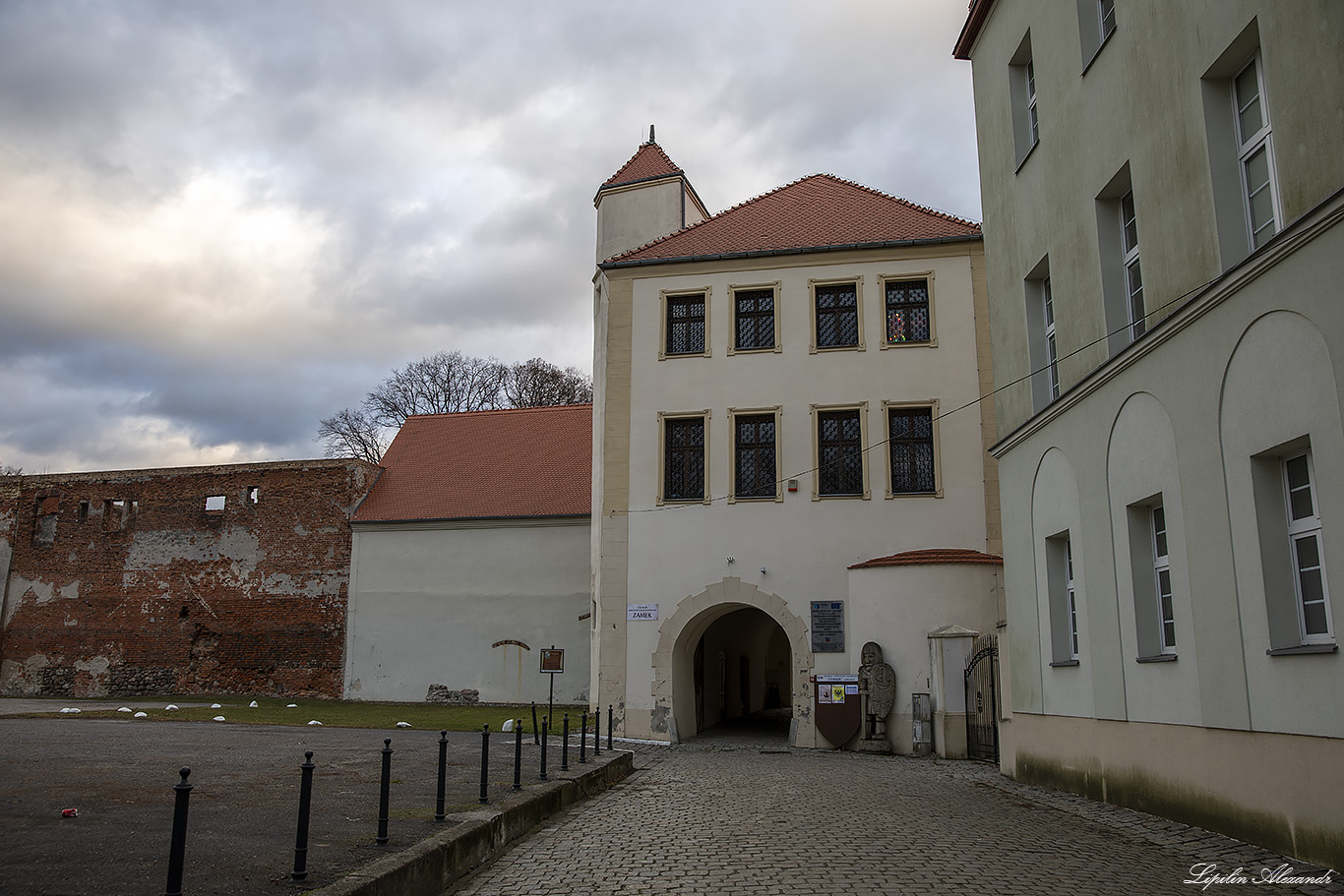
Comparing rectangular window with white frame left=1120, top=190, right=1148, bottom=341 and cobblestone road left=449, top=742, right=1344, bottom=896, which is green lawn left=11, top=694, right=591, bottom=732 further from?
rectangular window with white frame left=1120, top=190, right=1148, bottom=341

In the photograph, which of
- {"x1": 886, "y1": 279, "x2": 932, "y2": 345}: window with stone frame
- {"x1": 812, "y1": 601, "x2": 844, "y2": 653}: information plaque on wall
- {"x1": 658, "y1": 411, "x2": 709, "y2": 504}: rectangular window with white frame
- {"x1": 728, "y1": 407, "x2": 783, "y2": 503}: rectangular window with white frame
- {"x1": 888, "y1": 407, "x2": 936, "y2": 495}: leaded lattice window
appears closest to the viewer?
{"x1": 812, "y1": 601, "x2": 844, "y2": 653}: information plaque on wall

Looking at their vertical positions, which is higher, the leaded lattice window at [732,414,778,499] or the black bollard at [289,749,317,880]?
the leaded lattice window at [732,414,778,499]

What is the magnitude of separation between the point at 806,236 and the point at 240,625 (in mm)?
21279

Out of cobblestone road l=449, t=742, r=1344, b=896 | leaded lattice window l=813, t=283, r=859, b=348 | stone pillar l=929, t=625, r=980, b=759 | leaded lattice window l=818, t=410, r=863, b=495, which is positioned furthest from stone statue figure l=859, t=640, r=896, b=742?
leaded lattice window l=813, t=283, r=859, b=348

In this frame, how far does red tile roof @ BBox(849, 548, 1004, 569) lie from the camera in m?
19.6

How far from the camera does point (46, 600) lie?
3534 cm

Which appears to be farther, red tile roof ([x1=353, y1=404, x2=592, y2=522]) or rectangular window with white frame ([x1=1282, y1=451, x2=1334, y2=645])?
red tile roof ([x1=353, y1=404, x2=592, y2=522])

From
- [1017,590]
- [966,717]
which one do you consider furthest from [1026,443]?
[966,717]

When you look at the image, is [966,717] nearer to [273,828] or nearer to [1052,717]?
[1052,717]

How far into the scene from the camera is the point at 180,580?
33.8m

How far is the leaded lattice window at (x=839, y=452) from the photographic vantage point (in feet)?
71.8

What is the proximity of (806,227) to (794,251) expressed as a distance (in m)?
1.32

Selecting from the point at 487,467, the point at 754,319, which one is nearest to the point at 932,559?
the point at 754,319

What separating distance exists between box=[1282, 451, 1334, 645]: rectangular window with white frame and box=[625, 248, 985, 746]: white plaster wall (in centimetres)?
1250
